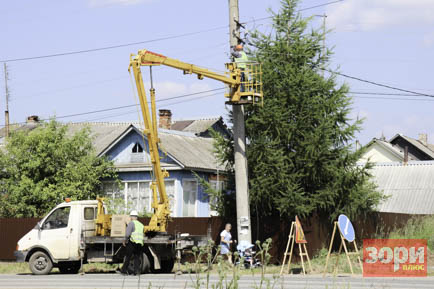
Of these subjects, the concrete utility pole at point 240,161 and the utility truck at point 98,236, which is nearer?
the utility truck at point 98,236

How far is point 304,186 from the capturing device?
27.6 meters

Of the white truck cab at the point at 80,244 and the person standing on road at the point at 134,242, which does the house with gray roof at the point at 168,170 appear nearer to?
the white truck cab at the point at 80,244

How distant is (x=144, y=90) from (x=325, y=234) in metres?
8.90

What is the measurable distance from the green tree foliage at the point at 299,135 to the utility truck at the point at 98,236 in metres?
3.74

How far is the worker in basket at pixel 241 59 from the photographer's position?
25922 millimetres

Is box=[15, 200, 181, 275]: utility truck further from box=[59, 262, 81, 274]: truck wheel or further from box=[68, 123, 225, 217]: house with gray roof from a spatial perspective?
box=[68, 123, 225, 217]: house with gray roof

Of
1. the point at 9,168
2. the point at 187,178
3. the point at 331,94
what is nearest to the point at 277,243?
the point at 331,94

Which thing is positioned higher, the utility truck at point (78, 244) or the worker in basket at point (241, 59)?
the worker in basket at point (241, 59)

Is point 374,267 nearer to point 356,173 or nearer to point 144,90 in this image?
point 356,173

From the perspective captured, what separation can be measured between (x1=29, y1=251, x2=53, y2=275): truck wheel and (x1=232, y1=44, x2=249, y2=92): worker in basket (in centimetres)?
865

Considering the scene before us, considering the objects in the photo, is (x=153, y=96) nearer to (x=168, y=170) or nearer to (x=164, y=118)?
(x=168, y=170)

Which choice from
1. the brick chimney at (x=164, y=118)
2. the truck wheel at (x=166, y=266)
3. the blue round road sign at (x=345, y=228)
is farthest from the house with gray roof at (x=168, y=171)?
the blue round road sign at (x=345, y=228)

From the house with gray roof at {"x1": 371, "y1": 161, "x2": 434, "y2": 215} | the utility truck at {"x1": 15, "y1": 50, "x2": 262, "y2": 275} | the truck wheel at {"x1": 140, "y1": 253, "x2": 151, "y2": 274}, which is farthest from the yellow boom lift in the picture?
the house with gray roof at {"x1": 371, "y1": 161, "x2": 434, "y2": 215}

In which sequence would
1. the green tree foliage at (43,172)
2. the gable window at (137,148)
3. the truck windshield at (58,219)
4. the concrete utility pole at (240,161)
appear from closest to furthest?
the truck windshield at (58,219) < the concrete utility pole at (240,161) < the green tree foliage at (43,172) < the gable window at (137,148)
